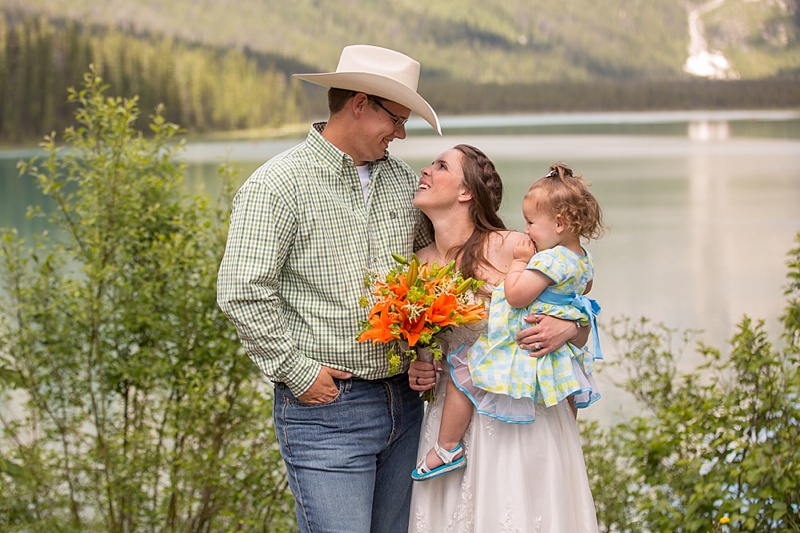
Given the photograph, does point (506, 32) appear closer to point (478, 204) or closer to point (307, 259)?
point (478, 204)

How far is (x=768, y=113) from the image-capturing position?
29203 millimetres

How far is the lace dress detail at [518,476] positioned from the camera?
225cm

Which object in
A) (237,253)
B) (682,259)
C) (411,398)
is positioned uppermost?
(682,259)

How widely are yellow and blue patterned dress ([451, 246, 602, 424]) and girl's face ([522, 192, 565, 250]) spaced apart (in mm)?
43

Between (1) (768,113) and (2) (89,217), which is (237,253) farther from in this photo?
(1) (768,113)

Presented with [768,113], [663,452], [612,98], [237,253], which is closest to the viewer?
[237,253]

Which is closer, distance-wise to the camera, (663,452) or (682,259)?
(663,452)

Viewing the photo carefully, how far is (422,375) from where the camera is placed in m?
2.23

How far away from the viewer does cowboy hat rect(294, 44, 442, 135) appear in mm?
2207

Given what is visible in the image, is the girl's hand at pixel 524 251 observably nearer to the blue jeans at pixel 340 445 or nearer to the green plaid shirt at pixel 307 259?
the green plaid shirt at pixel 307 259

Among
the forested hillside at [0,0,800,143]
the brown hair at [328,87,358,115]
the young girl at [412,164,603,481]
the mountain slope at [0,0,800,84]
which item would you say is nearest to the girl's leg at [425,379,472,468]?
the young girl at [412,164,603,481]

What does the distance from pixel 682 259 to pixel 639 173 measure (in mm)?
10886

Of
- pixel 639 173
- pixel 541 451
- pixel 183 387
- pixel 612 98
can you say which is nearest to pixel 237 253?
pixel 541 451

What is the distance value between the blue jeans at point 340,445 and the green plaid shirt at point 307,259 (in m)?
0.07
